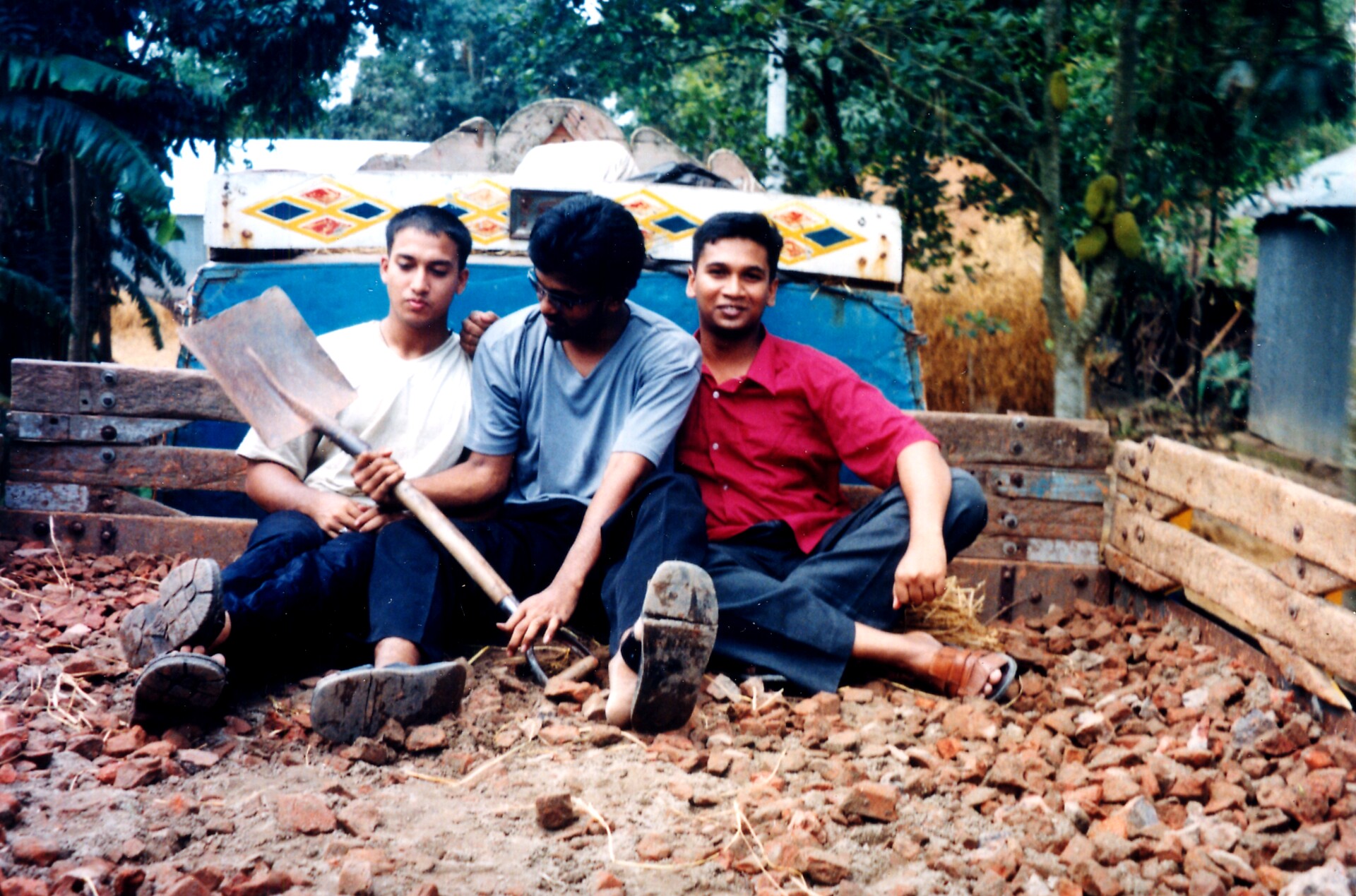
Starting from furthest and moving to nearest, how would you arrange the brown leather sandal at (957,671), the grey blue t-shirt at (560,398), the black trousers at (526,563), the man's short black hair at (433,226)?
the man's short black hair at (433,226) → the grey blue t-shirt at (560,398) → the brown leather sandal at (957,671) → the black trousers at (526,563)

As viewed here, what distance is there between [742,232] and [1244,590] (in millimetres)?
1527

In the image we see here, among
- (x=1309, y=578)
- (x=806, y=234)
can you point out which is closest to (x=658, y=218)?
(x=806, y=234)

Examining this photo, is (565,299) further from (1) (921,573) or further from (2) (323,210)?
(2) (323,210)

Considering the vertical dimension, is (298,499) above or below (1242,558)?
above

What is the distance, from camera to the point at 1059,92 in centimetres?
407

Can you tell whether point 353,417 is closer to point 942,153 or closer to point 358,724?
point 358,724

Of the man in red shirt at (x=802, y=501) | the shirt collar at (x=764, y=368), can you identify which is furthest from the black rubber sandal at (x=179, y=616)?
the shirt collar at (x=764, y=368)

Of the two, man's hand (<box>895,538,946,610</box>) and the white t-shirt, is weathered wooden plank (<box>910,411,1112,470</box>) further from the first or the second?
the white t-shirt

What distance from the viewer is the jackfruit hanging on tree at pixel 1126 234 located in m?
4.01

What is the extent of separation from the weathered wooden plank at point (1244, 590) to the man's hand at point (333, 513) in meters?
2.15

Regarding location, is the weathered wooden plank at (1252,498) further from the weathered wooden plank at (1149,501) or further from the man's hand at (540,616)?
the man's hand at (540,616)

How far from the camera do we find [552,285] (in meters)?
2.81

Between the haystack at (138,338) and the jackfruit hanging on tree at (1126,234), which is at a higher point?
the jackfruit hanging on tree at (1126,234)

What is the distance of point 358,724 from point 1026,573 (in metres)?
2.10
